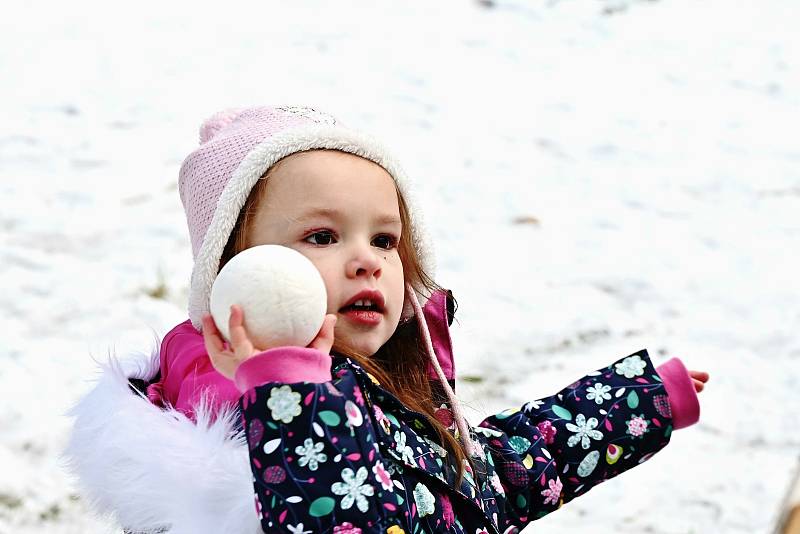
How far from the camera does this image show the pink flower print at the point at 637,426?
1.89 metres

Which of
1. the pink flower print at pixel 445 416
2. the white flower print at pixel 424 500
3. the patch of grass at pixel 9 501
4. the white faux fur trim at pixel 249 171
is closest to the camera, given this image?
the white flower print at pixel 424 500

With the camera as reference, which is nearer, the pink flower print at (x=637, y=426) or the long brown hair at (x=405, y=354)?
the long brown hair at (x=405, y=354)

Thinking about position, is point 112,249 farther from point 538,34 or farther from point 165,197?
point 538,34

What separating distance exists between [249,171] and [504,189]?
8.33 feet

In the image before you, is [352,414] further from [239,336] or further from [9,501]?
[9,501]

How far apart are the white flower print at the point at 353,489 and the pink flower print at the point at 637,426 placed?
2.25ft

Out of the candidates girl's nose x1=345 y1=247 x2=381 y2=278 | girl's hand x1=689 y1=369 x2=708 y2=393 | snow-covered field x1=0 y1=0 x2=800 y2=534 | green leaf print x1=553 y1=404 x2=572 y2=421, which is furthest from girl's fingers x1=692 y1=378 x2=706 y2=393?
girl's nose x1=345 y1=247 x2=381 y2=278

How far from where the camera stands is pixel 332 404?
4.46 ft

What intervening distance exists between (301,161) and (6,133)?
9.32 ft

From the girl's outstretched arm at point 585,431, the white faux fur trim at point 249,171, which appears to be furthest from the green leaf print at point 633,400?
the white faux fur trim at point 249,171

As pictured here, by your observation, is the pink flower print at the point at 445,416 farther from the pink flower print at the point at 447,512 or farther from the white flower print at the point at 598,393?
the white flower print at the point at 598,393

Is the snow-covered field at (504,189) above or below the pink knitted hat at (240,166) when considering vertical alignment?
below

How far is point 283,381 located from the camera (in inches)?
53.1

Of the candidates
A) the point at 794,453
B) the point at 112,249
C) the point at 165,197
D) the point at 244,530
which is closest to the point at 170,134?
the point at 165,197
